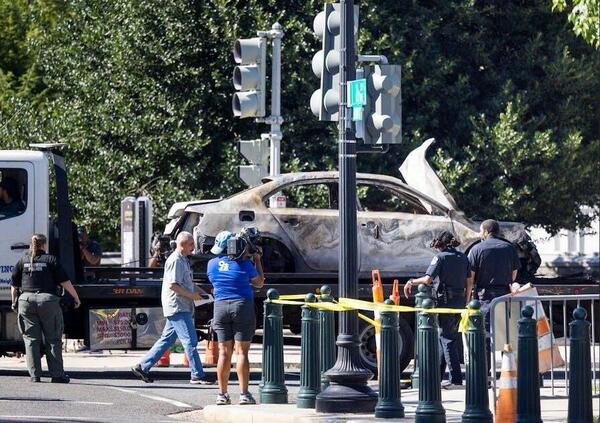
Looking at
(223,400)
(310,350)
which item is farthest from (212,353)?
(310,350)

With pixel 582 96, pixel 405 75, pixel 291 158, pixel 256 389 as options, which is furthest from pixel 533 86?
pixel 256 389

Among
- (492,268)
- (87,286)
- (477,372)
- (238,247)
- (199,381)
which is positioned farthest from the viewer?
(87,286)

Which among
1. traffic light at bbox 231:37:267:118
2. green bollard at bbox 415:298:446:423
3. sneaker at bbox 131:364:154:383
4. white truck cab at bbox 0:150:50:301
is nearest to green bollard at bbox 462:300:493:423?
green bollard at bbox 415:298:446:423

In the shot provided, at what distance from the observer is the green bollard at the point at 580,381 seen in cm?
1055

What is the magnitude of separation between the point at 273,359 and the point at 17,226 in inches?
185

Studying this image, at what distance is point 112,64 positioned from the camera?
2720cm

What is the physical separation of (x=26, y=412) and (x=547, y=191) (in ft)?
51.9

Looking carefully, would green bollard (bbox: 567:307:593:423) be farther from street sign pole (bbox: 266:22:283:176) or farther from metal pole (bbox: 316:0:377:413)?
street sign pole (bbox: 266:22:283:176)

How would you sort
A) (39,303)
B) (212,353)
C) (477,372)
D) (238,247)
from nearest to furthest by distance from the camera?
(477,372)
(238,247)
(39,303)
(212,353)

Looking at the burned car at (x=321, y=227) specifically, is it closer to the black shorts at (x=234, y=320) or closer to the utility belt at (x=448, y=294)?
the utility belt at (x=448, y=294)

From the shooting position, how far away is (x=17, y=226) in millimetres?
17297

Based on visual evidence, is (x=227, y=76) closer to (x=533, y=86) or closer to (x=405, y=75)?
(x=405, y=75)

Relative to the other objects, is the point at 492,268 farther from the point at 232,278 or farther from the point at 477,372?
the point at 477,372

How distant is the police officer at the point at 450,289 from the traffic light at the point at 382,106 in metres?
2.77
